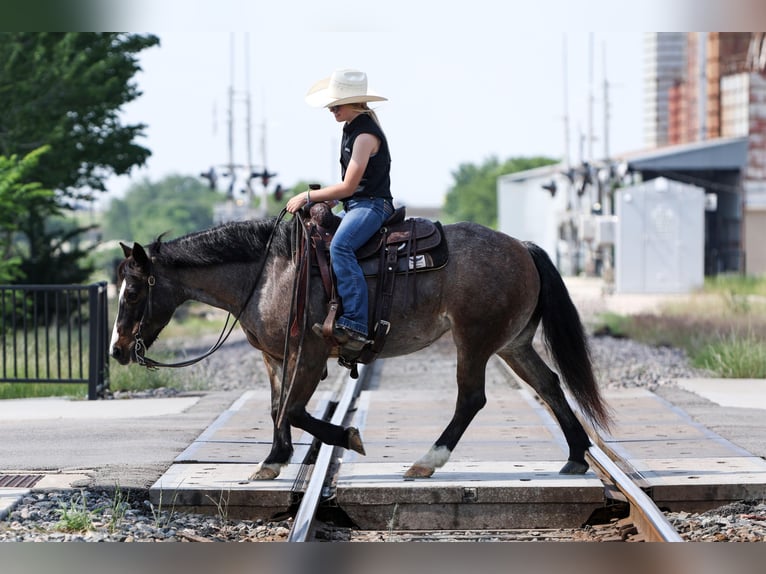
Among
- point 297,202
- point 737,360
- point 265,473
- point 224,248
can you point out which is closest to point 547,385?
point 265,473

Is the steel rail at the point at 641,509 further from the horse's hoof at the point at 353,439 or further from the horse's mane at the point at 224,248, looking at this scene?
the horse's mane at the point at 224,248

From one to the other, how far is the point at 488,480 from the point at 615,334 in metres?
15.4

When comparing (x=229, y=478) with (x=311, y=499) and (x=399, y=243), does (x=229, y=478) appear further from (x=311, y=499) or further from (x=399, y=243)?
(x=399, y=243)

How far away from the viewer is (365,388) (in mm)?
15211

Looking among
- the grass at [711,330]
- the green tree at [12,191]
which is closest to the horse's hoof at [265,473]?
the grass at [711,330]

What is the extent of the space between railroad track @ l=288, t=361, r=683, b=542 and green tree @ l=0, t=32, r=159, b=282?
1461cm

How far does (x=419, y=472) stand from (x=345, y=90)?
8.11 ft

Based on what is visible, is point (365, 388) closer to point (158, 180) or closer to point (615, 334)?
point (615, 334)

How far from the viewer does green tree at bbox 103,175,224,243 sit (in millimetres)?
120750

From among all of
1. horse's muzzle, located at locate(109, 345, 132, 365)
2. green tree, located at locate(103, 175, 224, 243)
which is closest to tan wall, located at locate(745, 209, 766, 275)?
horse's muzzle, located at locate(109, 345, 132, 365)

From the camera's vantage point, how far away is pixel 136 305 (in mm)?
8508

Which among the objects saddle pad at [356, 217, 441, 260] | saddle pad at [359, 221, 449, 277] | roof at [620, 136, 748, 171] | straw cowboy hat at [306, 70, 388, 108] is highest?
roof at [620, 136, 748, 171]

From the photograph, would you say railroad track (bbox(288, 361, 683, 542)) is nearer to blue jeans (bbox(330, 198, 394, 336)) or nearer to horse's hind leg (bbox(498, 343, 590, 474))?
horse's hind leg (bbox(498, 343, 590, 474))

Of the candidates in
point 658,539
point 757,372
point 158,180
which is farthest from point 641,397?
point 158,180
